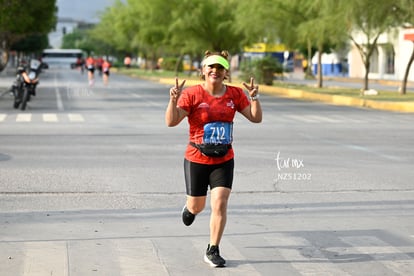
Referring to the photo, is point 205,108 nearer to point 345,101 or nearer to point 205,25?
point 345,101

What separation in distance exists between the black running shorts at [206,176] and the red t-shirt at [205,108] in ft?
0.16

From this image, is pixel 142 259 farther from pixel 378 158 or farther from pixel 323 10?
pixel 323 10

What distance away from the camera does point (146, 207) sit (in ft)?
34.8

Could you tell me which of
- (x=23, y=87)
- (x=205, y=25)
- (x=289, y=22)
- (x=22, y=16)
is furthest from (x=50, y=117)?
(x=205, y=25)

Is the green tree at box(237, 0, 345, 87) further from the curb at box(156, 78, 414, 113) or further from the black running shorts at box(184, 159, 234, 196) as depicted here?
the black running shorts at box(184, 159, 234, 196)

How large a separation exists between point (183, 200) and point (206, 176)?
335 cm

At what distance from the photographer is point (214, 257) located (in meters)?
Result: 7.49

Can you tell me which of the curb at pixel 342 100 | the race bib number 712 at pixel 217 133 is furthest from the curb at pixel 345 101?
the race bib number 712 at pixel 217 133

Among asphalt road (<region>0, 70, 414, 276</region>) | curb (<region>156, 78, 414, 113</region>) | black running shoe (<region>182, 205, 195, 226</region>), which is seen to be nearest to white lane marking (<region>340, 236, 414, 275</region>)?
asphalt road (<region>0, 70, 414, 276</region>)

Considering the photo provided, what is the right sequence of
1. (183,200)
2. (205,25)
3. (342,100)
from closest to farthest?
(183,200) < (342,100) < (205,25)

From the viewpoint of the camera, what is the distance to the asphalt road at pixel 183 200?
7.72 m

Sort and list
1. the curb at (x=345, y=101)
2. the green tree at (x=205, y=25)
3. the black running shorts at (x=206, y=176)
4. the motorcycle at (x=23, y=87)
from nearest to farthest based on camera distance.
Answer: the black running shorts at (x=206, y=176), the motorcycle at (x=23, y=87), the curb at (x=345, y=101), the green tree at (x=205, y=25)

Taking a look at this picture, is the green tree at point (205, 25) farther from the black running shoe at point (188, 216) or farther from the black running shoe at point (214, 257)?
the black running shoe at point (214, 257)

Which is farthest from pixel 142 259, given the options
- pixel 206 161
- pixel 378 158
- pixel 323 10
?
pixel 323 10
